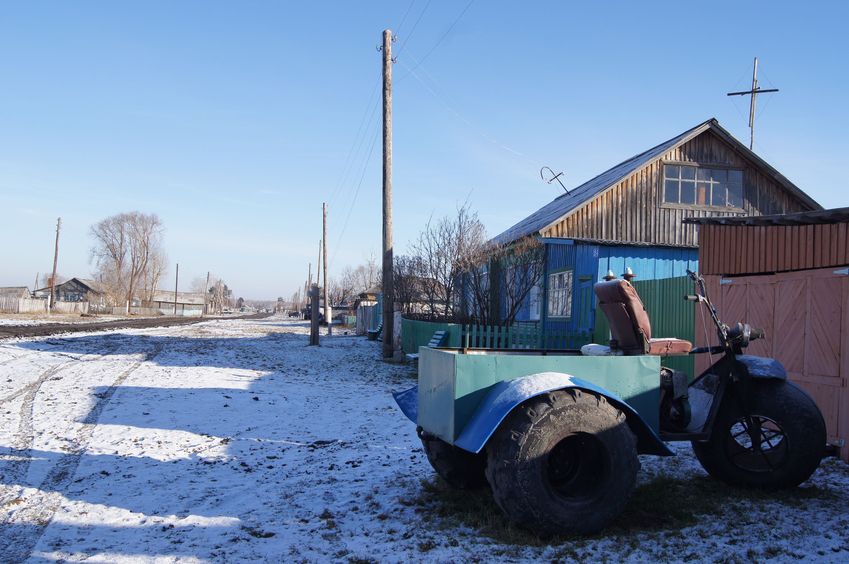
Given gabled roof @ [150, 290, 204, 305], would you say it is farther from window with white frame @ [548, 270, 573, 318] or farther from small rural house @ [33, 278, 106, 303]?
window with white frame @ [548, 270, 573, 318]

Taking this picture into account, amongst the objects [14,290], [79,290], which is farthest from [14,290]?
[79,290]

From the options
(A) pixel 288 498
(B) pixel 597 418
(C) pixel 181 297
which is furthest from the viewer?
(C) pixel 181 297

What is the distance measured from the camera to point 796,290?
789cm

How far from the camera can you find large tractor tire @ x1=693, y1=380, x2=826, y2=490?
536 cm

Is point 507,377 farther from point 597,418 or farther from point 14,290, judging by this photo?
point 14,290

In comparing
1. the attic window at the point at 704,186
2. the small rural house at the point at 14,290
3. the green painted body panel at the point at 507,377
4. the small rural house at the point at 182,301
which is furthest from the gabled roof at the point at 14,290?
the green painted body panel at the point at 507,377

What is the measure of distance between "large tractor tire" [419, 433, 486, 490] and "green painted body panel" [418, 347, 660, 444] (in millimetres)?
363

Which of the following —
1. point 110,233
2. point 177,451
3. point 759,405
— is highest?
point 110,233

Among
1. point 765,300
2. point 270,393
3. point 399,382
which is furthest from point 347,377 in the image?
point 765,300

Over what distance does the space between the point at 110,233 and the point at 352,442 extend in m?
92.8

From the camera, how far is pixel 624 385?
4.98 meters

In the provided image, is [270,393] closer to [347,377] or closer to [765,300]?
[347,377]

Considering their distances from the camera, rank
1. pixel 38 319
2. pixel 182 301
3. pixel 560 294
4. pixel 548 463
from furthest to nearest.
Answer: pixel 182 301, pixel 38 319, pixel 560 294, pixel 548 463

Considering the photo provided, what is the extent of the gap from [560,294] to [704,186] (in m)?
4.96
